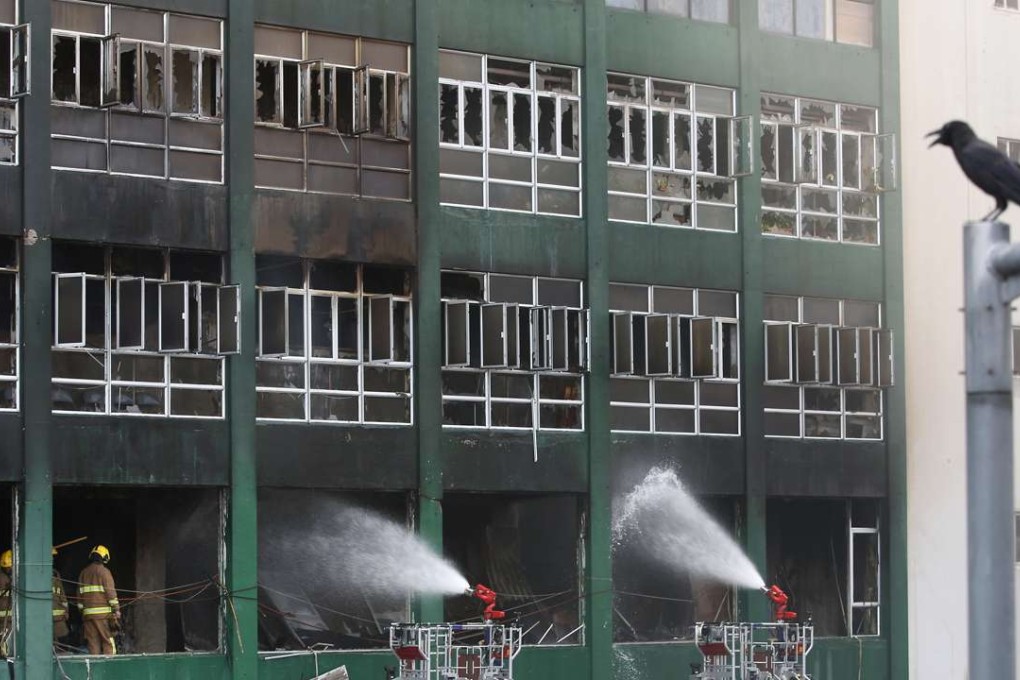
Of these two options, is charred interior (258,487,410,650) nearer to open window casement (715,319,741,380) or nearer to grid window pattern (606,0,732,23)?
open window casement (715,319,741,380)

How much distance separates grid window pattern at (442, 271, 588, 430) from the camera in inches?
1318

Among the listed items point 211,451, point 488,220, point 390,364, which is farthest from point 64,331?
point 488,220

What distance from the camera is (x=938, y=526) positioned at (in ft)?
130

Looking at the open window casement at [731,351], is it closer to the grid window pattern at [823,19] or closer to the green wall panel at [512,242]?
the green wall panel at [512,242]

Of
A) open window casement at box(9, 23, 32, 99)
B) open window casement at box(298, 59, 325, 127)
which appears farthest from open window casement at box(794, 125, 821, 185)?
open window casement at box(9, 23, 32, 99)

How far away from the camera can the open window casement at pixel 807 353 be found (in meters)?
37.7

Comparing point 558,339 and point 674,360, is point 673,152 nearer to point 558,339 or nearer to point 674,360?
point 674,360

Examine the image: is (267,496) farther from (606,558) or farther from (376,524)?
(606,558)

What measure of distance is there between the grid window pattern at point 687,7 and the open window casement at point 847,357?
6227 millimetres

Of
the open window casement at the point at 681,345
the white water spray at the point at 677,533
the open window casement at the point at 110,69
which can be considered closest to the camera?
the open window casement at the point at 110,69

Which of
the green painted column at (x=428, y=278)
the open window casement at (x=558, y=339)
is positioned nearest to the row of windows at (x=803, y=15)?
the green painted column at (x=428, y=278)

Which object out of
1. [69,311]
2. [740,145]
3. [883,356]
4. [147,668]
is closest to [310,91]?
[69,311]

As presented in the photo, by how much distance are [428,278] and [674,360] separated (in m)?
5.28

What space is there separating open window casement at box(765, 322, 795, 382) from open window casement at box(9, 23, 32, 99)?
1470 centimetres
